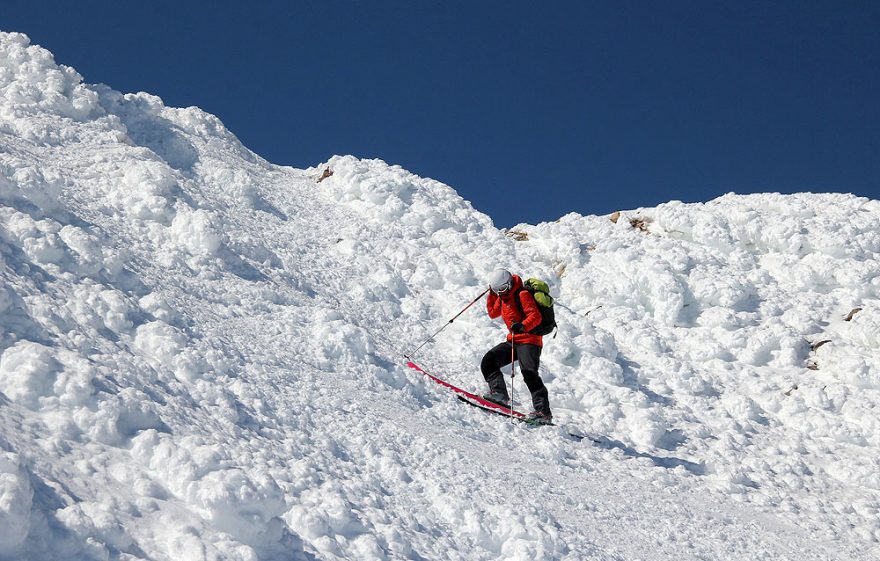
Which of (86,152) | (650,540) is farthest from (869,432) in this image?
(86,152)

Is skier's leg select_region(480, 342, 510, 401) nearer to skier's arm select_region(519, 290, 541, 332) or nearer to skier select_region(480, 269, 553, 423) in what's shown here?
skier select_region(480, 269, 553, 423)

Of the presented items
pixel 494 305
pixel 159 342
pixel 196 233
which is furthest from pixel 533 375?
→ pixel 196 233

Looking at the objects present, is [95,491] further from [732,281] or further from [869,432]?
[732,281]

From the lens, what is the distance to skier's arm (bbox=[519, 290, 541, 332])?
8.84m

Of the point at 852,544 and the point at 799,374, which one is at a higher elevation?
the point at 799,374

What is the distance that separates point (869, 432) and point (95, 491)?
9.54 meters

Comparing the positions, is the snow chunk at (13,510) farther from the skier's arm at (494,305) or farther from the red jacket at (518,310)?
the skier's arm at (494,305)

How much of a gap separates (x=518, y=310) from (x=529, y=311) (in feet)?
0.74

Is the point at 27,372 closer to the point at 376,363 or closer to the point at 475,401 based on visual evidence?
the point at 376,363

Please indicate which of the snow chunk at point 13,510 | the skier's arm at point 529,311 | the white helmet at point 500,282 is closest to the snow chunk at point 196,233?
the white helmet at point 500,282

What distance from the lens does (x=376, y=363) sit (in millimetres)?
8422

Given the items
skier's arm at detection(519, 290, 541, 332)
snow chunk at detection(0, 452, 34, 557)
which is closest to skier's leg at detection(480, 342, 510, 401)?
skier's arm at detection(519, 290, 541, 332)

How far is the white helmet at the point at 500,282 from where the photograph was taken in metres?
8.99

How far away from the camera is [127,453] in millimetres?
4746
